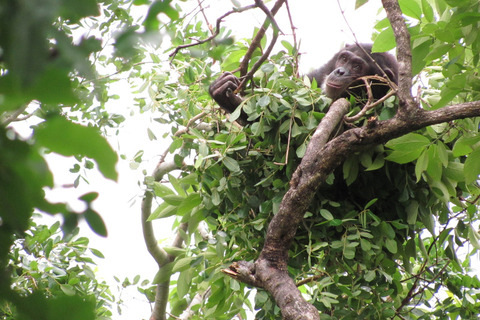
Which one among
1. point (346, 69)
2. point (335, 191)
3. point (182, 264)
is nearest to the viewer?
point (335, 191)

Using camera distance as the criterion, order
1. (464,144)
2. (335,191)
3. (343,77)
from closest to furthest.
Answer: (464,144), (335,191), (343,77)

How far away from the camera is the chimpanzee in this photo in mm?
2096

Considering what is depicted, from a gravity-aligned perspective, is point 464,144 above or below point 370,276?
above

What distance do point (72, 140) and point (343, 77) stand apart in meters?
2.48

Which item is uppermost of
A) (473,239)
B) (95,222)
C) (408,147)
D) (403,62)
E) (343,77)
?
(95,222)

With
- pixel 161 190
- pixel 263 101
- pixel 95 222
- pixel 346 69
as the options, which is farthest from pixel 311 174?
pixel 346 69

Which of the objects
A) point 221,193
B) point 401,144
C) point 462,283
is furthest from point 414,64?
point 462,283

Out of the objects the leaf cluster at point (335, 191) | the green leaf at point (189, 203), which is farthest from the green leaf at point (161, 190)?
the green leaf at point (189, 203)

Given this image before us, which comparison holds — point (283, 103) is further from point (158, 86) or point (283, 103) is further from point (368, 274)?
point (158, 86)

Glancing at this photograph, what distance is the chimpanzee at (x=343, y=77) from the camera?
6.88ft

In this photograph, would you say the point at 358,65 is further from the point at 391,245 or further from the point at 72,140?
the point at 72,140

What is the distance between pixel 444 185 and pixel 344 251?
435mm

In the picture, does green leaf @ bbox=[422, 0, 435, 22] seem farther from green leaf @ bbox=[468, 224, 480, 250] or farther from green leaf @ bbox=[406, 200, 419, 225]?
green leaf @ bbox=[468, 224, 480, 250]

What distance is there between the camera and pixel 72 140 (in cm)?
28
